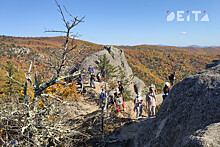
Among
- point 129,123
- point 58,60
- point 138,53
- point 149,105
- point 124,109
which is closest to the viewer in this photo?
point 58,60

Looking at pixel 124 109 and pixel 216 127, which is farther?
pixel 124 109

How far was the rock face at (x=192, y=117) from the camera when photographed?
2.37 metres

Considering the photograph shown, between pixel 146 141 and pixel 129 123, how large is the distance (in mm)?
3861

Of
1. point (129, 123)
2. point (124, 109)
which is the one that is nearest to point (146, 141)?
point (129, 123)

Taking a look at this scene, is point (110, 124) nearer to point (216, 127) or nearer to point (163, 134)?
point (163, 134)

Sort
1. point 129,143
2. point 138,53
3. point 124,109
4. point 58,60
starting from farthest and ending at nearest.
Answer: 1. point 138,53
2. point 124,109
3. point 129,143
4. point 58,60

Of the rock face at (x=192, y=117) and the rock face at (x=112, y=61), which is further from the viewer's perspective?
the rock face at (x=112, y=61)

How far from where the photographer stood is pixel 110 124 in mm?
8414

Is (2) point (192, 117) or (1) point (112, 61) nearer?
(2) point (192, 117)

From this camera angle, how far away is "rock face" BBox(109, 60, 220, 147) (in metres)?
2.37

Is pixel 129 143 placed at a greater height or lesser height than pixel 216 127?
Result: lesser

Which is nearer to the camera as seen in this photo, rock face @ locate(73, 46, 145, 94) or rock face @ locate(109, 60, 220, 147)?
rock face @ locate(109, 60, 220, 147)

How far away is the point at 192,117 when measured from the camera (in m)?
3.15

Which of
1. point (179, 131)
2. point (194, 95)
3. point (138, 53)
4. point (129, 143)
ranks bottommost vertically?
point (129, 143)
